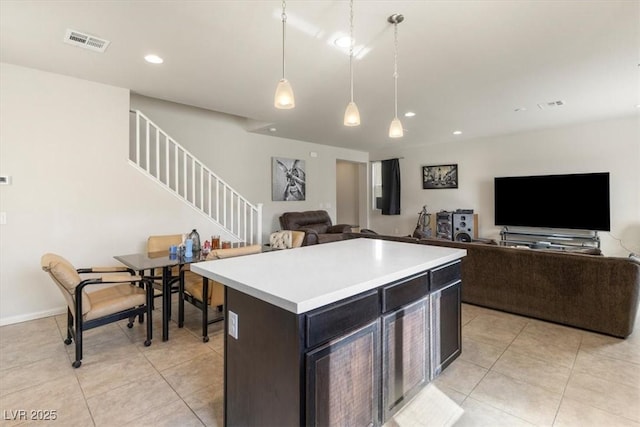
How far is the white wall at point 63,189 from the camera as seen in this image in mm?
3268

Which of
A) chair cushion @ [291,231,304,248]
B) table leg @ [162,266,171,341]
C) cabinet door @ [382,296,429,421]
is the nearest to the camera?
cabinet door @ [382,296,429,421]

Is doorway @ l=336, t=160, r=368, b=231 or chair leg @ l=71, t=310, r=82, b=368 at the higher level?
doorway @ l=336, t=160, r=368, b=231

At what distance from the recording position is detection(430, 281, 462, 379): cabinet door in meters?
2.15

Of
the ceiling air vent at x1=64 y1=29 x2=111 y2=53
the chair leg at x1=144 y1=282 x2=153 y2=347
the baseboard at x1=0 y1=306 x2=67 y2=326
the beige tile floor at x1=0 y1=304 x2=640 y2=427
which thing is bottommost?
the beige tile floor at x1=0 y1=304 x2=640 y2=427

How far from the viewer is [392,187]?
27.5ft

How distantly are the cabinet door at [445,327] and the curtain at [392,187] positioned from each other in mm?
6016

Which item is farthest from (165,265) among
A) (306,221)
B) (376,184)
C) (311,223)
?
(376,184)

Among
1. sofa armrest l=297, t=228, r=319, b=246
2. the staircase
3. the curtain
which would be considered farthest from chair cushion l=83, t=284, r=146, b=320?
the curtain

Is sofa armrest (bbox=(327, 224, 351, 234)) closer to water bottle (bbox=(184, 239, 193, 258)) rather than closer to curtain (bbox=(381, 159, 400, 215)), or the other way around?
curtain (bbox=(381, 159, 400, 215))

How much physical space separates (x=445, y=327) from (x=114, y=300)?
2.69m

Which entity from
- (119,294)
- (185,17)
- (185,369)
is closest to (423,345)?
(185,369)

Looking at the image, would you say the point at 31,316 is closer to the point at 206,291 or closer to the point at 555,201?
the point at 206,291

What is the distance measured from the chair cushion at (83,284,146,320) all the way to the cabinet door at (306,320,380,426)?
82.2 inches

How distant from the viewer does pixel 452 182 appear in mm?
7449
